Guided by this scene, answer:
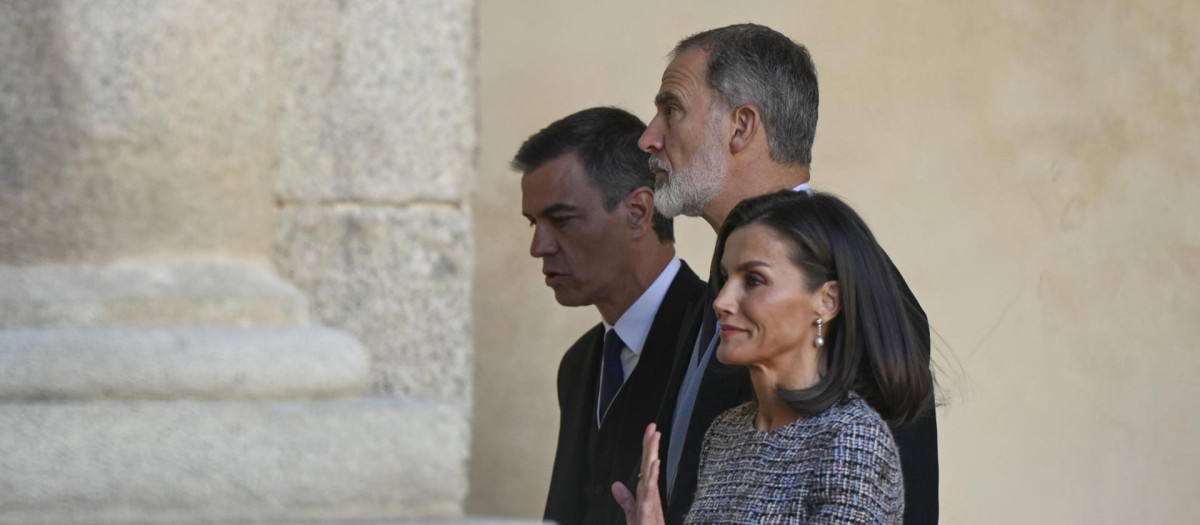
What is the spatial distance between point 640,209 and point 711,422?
3.63ft

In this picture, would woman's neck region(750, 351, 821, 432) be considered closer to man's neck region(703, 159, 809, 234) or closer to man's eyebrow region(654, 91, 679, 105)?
man's neck region(703, 159, 809, 234)

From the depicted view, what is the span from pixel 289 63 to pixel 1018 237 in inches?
144

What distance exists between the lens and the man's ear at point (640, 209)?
365cm

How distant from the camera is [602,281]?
356 cm

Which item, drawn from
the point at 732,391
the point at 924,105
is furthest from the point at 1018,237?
the point at 732,391

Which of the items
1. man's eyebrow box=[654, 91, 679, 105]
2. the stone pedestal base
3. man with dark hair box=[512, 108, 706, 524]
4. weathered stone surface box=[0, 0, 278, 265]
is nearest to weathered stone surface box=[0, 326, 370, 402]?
the stone pedestal base

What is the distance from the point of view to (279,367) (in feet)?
5.56

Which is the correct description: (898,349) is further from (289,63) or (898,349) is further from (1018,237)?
(1018,237)

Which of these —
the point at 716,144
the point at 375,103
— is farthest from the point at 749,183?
the point at 375,103

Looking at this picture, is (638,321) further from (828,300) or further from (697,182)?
(828,300)

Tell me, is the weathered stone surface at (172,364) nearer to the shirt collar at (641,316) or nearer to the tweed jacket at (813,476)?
the tweed jacket at (813,476)

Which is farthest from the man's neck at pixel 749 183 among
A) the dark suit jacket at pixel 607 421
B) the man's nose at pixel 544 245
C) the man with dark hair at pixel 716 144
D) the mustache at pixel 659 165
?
the man's nose at pixel 544 245

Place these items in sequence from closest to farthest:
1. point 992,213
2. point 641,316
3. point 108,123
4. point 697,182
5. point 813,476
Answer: point 108,123
point 813,476
point 697,182
point 641,316
point 992,213

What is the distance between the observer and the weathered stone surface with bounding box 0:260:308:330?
1717 mm
